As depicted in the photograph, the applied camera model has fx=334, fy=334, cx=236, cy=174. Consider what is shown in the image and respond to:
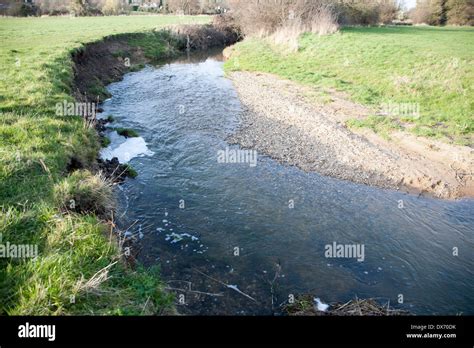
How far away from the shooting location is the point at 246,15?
38.5 meters

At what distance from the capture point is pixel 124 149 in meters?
13.7

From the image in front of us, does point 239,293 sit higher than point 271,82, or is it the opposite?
point 271,82

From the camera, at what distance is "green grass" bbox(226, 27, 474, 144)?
603 inches

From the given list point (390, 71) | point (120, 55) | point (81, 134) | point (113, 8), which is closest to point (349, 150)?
point (81, 134)

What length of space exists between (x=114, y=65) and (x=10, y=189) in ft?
69.0

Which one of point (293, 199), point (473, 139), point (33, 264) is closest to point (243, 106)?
point (293, 199)

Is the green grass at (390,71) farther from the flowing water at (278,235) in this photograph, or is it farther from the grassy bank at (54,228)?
the grassy bank at (54,228)

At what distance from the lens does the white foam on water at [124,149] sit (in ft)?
42.5

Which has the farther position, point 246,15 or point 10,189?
point 246,15

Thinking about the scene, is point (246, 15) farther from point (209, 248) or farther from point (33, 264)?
point (33, 264)

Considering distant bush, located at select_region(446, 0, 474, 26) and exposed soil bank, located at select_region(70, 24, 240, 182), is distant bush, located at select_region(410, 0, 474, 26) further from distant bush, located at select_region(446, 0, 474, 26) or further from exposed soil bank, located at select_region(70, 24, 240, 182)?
exposed soil bank, located at select_region(70, 24, 240, 182)

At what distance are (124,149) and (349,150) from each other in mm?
9215

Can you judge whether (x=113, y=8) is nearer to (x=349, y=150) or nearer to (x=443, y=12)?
(x=443, y=12)
